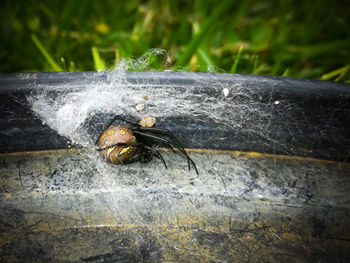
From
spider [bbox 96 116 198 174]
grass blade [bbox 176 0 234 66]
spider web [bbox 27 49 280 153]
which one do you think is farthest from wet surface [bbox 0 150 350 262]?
grass blade [bbox 176 0 234 66]

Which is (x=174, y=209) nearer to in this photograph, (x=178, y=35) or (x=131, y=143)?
(x=131, y=143)

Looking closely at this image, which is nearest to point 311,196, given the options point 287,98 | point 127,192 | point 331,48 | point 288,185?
point 288,185

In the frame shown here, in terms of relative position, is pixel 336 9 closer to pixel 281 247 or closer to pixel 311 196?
pixel 311 196

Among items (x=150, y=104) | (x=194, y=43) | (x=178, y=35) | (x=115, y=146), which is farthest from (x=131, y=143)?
(x=178, y=35)

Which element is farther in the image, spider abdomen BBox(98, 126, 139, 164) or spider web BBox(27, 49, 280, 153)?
spider abdomen BBox(98, 126, 139, 164)

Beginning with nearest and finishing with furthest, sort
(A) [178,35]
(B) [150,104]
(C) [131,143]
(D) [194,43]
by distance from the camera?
(B) [150,104] < (C) [131,143] < (D) [194,43] < (A) [178,35]

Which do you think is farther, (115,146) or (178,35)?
(178,35)

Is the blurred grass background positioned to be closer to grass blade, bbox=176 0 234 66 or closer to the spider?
grass blade, bbox=176 0 234 66
